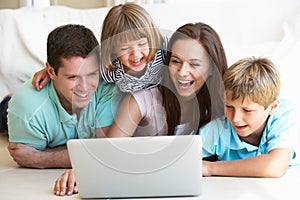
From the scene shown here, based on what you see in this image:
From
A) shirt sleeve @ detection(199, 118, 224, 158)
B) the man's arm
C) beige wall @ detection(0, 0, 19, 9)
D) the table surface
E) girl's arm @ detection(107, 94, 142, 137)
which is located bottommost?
the man's arm

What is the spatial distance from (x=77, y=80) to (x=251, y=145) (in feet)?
1.70

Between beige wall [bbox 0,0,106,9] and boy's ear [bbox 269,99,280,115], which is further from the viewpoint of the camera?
beige wall [bbox 0,0,106,9]

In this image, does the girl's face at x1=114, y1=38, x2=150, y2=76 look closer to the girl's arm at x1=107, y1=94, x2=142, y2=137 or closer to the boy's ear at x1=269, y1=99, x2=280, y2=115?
the girl's arm at x1=107, y1=94, x2=142, y2=137

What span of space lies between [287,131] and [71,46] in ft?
2.10

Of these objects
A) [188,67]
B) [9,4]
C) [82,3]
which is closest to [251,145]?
[188,67]

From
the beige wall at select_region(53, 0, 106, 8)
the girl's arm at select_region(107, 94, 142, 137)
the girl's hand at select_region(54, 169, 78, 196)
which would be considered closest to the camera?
the girl's hand at select_region(54, 169, 78, 196)

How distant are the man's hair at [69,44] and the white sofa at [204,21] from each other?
40 cm

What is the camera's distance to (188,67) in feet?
4.43

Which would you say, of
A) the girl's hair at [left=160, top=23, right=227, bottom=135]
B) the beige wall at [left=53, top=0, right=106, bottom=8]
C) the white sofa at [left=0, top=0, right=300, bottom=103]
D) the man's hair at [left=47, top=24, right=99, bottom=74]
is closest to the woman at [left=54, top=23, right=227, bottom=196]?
the girl's hair at [left=160, top=23, right=227, bottom=135]

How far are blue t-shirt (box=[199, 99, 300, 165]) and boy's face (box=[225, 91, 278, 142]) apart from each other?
3 cm

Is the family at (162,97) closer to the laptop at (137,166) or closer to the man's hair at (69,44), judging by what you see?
the man's hair at (69,44)

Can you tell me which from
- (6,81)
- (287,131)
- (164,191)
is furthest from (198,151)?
(6,81)

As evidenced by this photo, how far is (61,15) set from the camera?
206cm

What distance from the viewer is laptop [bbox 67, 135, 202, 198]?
1.11 m
